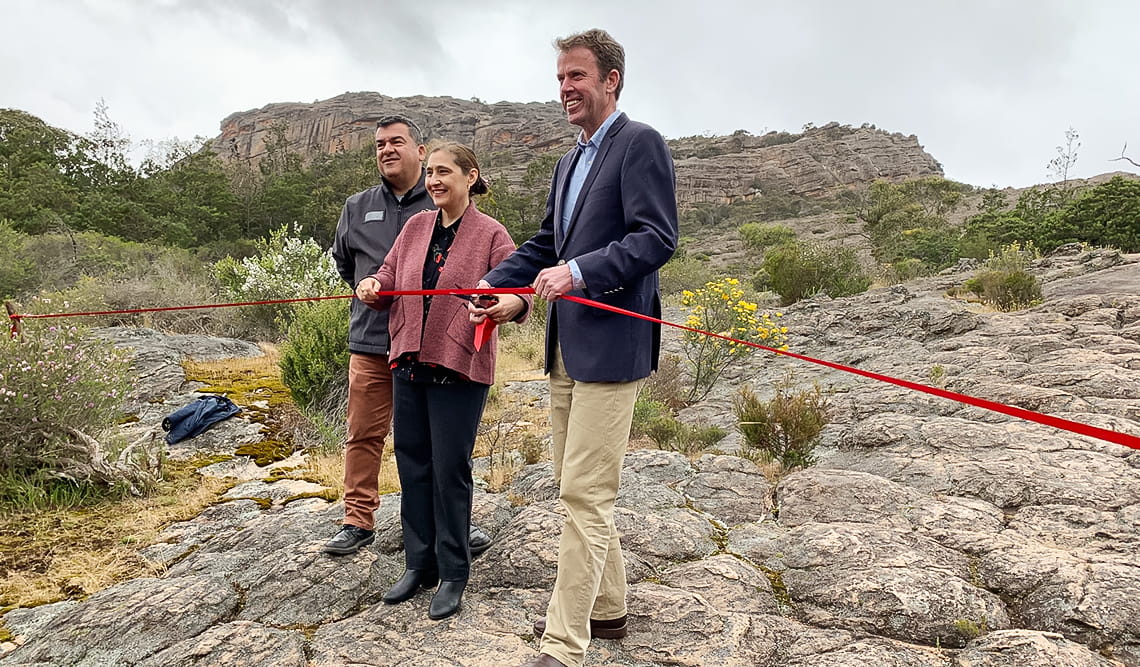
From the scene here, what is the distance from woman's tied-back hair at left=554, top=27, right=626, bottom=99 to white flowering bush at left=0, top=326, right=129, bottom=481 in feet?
14.3

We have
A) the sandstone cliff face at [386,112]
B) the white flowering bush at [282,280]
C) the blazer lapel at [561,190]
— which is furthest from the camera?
the sandstone cliff face at [386,112]

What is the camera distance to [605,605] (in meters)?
2.34

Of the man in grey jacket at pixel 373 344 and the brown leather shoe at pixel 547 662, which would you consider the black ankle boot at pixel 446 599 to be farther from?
the brown leather shoe at pixel 547 662

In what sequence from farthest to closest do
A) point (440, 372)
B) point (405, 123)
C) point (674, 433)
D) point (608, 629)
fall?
1. point (674, 433)
2. point (405, 123)
3. point (440, 372)
4. point (608, 629)

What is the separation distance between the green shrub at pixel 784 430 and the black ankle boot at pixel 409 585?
9.58ft

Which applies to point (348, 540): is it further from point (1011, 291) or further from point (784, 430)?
point (1011, 291)

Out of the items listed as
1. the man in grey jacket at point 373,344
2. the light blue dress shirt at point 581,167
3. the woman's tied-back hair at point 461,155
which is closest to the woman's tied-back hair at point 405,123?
the man in grey jacket at point 373,344

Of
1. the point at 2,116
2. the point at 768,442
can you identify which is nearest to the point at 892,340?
the point at 768,442

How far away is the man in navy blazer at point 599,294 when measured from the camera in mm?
1983

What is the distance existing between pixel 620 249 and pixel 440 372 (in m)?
0.98

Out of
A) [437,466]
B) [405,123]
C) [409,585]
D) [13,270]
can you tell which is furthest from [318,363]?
[13,270]

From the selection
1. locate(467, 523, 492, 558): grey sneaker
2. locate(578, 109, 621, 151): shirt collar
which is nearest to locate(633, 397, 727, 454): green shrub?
locate(467, 523, 492, 558): grey sneaker

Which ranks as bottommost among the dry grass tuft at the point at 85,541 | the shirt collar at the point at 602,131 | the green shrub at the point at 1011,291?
the dry grass tuft at the point at 85,541

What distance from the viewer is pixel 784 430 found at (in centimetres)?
494
